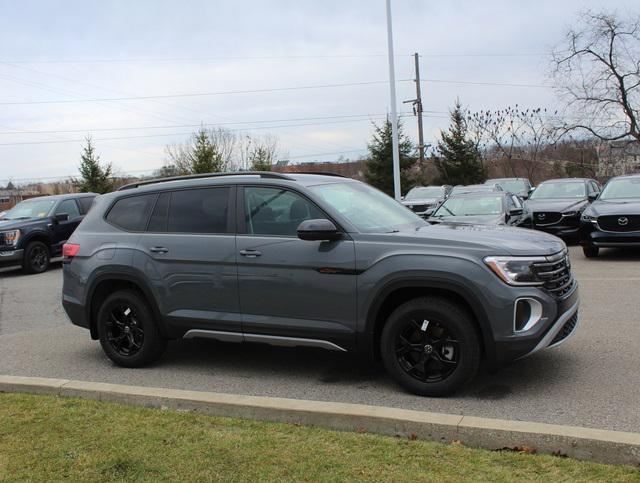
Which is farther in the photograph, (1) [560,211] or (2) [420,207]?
(2) [420,207]

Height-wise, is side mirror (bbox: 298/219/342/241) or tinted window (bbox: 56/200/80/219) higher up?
tinted window (bbox: 56/200/80/219)

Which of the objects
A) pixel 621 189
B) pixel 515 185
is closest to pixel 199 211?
pixel 621 189

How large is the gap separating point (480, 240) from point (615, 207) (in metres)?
8.25

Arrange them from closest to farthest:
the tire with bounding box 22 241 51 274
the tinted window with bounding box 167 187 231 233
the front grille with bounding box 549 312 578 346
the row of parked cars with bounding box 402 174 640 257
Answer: the front grille with bounding box 549 312 578 346, the tinted window with bounding box 167 187 231 233, the row of parked cars with bounding box 402 174 640 257, the tire with bounding box 22 241 51 274

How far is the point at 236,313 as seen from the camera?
210 inches

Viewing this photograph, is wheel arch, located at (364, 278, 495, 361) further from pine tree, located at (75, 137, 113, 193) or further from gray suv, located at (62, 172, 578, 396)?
pine tree, located at (75, 137, 113, 193)

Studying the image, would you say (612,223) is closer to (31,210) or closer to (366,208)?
(366,208)

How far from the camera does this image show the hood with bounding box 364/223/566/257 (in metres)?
4.53

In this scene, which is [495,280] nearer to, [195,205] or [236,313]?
[236,313]

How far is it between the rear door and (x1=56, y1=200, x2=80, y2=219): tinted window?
10.9 m

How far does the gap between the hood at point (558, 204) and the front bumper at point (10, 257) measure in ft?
39.4

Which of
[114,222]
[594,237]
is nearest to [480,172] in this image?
[594,237]

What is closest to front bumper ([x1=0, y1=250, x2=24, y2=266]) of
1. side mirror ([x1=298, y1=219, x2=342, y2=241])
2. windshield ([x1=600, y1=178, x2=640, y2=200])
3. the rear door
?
the rear door

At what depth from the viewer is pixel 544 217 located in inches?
586
